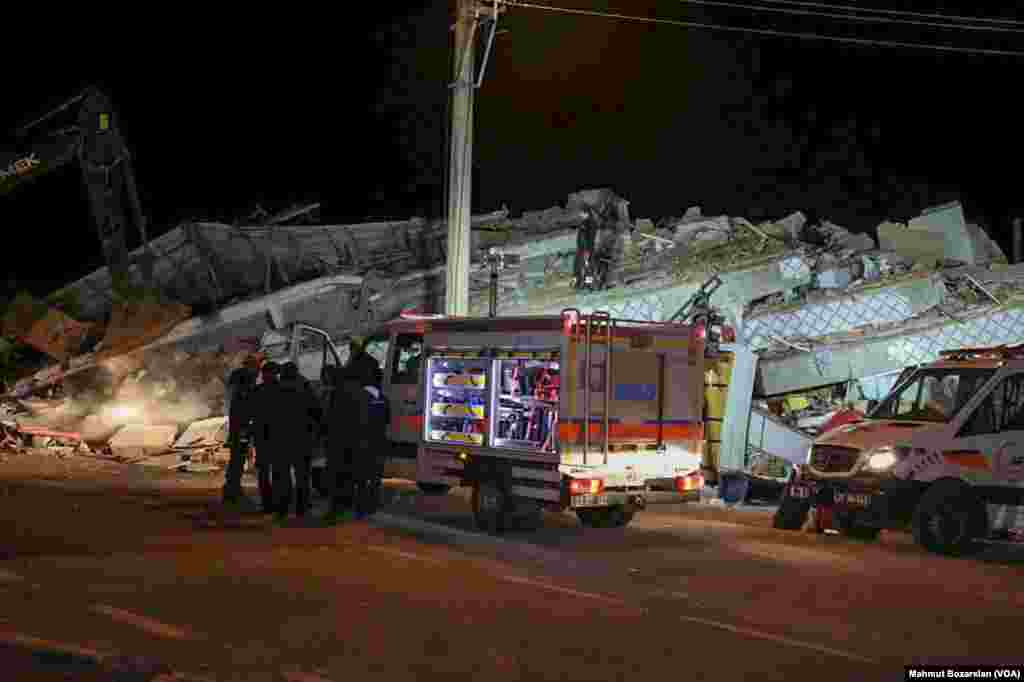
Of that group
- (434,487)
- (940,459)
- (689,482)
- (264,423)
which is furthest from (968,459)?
(264,423)

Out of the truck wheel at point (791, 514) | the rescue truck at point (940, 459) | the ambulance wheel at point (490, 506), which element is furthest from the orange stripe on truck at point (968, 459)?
the ambulance wheel at point (490, 506)

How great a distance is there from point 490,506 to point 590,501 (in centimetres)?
127

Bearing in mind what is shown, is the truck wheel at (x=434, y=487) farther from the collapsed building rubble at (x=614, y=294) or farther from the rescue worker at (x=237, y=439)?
the collapsed building rubble at (x=614, y=294)

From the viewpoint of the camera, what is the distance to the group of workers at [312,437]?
41.4ft

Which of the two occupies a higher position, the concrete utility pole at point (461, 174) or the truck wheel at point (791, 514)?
the concrete utility pole at point (461, 174)

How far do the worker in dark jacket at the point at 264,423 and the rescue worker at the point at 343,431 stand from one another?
708 mm

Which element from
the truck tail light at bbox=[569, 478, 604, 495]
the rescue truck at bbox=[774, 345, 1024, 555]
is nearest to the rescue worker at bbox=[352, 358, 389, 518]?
the truck tail light at bbox=[569, 478, 604, 495]

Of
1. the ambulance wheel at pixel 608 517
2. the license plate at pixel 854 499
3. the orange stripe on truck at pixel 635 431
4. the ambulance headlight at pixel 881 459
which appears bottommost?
the ambulance wheel at pixel 608 517

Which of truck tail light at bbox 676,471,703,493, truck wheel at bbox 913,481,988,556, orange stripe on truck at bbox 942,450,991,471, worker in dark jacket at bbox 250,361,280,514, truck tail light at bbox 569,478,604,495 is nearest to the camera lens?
truck tail light at bbox 569,478,604,495

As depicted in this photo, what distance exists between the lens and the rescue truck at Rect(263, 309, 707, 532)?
11727 mm

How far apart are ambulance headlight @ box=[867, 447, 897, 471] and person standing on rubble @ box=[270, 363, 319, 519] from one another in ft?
21.4

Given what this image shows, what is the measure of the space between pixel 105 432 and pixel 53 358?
3.85 m

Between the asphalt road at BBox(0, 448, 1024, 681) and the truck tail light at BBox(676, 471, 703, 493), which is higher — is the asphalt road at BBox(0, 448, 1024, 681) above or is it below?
below

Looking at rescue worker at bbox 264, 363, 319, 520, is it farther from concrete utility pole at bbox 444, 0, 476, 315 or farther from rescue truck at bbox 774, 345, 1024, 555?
rescue truck at bbox 774, 345, 1024, 555
